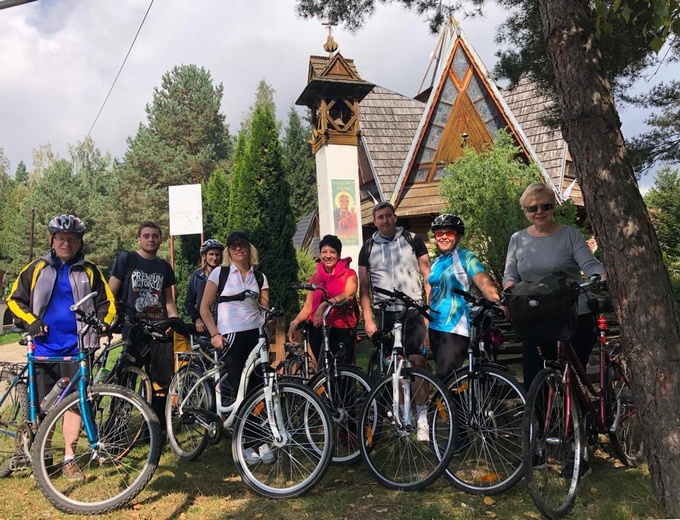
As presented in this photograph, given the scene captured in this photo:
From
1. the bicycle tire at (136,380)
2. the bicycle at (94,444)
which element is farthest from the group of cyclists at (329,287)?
the bicycle tire at (136,380)

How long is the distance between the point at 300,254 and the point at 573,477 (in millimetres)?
13785

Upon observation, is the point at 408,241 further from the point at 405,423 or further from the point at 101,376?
the point at 101,376

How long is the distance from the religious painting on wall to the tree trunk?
10115mm

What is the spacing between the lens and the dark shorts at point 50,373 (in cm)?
429

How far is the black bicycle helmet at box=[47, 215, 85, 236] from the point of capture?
4340 mm

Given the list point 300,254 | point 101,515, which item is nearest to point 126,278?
point 101,515

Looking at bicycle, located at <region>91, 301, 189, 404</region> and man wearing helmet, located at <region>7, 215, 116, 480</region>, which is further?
bicycle, located at <region>91, 301, 189, 404</region>

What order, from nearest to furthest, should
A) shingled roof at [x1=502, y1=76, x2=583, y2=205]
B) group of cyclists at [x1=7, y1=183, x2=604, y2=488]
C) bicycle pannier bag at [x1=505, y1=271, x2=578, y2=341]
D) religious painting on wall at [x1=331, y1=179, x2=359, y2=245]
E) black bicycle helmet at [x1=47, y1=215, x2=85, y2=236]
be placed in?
bicycle pannier bag at [x1=505, y1=271, x2=578, y2=341] → group of cyclists at [x1=7, y1=183, x2=604, y2=488] → black bicycle helmet at [x1=47, y1=215, x2=85, y2=236] → religious painting on wall at [x1=331, y1=179, x2=359, y2=245] → shingled roof at [x1=502, y1=76, x2=583, y2=205]

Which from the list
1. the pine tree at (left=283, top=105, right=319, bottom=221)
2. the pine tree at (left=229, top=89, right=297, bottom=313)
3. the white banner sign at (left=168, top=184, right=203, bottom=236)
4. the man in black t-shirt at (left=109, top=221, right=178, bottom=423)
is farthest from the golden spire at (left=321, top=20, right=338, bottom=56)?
the pine tree at (left=283, top=105, right=319, bottom=221)

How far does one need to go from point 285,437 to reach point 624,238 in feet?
8.15

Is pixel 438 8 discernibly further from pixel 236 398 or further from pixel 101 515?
pixel 101 515

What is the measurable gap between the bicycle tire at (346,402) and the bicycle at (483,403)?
79 centimetres

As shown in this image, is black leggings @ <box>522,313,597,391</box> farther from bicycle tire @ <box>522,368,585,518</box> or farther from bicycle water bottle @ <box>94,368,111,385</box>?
bicycle water bottle @ <box>94,368,111,385</box>

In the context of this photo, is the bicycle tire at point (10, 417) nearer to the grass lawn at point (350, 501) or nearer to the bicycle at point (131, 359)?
the grass lawn at point (350, 501)
